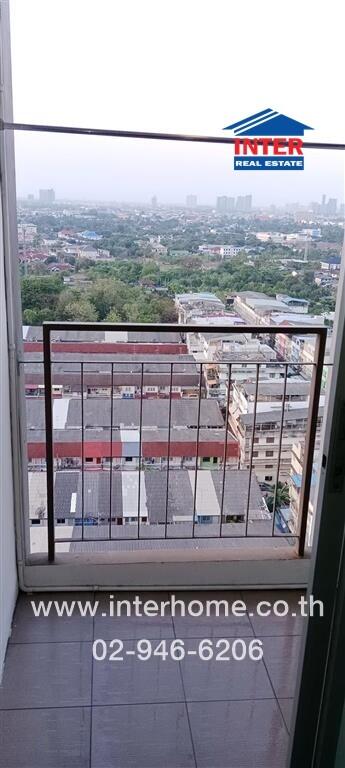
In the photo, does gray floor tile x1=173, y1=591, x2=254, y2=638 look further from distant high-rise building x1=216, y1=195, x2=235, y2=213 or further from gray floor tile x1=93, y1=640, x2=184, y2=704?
distant high-rise building x1=216, y1=195, x2=235, y2=213

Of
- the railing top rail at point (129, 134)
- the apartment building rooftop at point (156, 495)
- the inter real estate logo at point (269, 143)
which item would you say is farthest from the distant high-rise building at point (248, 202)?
the apartment building rooftop at point (156, 495)

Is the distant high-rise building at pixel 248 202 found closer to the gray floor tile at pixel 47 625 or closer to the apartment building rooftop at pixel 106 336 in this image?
the apartment building rooftop at pixel 106 336

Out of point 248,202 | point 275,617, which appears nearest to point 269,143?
point 248,202

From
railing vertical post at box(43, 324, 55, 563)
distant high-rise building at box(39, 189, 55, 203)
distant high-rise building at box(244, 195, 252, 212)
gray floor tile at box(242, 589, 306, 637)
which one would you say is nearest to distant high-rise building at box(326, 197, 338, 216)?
distant high-rise building at box(244, 195, 252, 212)

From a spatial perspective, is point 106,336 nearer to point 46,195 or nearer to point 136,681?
point 46,195

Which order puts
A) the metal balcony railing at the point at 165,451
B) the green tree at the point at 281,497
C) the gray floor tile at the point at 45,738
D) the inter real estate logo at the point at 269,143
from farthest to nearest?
the green tree at the point at 281,497 < the metal balcony railing at the point at 165,451 < the inter real estate logo at the point at 269,143 < the gray floor tile at the point at 45,738

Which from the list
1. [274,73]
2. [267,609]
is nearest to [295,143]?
[274,73]
